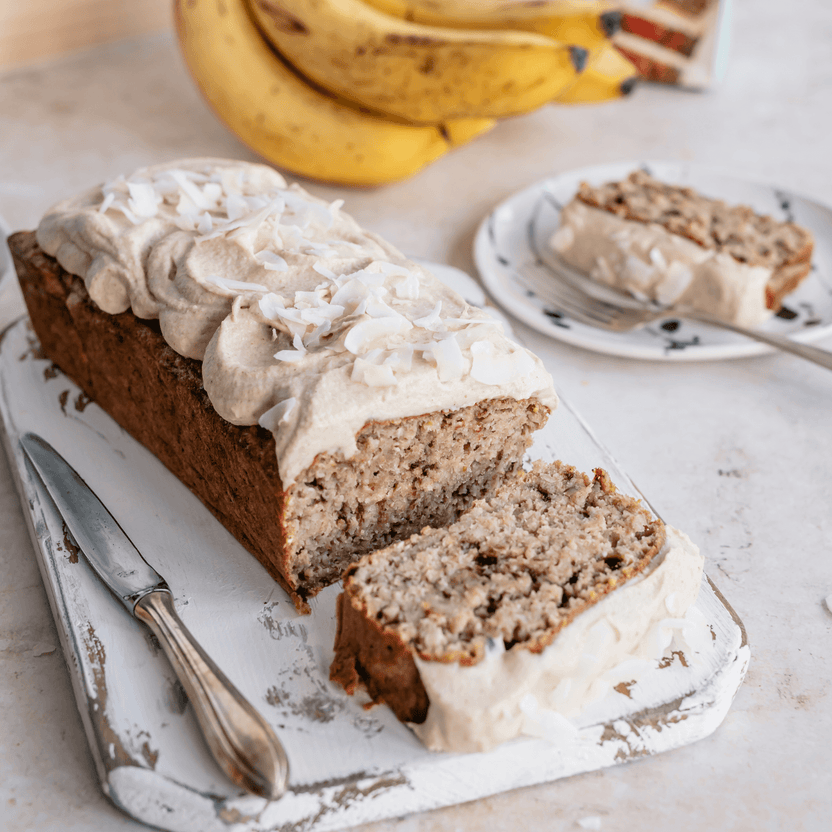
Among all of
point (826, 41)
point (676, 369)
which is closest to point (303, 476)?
point (676, 369)

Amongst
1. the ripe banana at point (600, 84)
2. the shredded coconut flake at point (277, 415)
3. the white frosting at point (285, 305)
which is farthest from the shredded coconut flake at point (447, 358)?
the ripe banana at point (600, 84)

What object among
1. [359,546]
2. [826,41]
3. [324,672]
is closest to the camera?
[324,672]

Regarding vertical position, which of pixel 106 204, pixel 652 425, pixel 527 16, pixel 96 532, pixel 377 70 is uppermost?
pixel 527 16

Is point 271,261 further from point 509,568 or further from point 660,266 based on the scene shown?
point 660,266

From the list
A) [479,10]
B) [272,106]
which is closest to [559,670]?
[272,106]

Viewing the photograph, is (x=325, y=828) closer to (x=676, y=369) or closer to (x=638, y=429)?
(x=638, y=429)

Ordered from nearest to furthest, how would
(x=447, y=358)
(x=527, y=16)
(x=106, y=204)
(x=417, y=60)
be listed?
(x=447, y=358), (x=106, y=204), (x=417, y=60), (x=527, y=16)

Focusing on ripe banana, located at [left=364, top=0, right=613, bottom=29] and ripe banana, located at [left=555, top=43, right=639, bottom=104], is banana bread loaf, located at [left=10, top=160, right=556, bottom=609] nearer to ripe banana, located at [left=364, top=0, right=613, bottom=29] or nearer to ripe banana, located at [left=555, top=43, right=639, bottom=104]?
ripe banana, located at [left=364, top=0, right=613, bottom=29]

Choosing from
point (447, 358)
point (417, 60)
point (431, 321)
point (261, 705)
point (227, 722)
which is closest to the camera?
point (227, 722)
